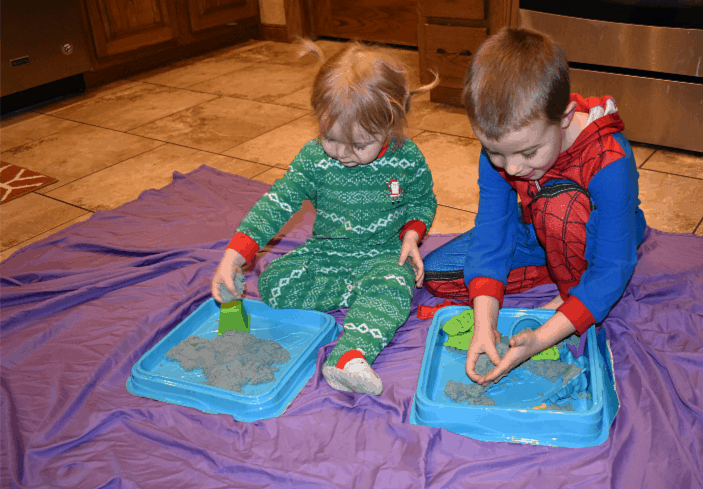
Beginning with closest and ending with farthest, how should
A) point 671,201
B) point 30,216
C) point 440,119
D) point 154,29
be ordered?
point 671,201 < point 30,216 < point 440,119 < point 154,29

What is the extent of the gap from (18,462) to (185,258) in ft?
2.01

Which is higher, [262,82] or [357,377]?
[262,82]

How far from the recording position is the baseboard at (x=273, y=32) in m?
3.65

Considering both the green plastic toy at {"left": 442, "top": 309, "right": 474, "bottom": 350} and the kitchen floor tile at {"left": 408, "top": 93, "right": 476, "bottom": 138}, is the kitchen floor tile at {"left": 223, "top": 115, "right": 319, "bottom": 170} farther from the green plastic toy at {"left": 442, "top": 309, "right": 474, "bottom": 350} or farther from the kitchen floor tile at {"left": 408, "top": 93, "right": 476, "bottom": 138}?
the green plastic toy at {"left": 442, "top": 309, "right": 474, "bottom": 350}

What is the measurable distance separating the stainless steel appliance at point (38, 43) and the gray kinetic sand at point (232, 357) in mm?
2010

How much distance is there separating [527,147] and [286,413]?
58cm

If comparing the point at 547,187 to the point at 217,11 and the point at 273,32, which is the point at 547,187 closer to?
the point at 217,11

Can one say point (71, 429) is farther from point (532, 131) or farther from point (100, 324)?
point (532, 131)

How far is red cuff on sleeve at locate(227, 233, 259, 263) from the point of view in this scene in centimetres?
113

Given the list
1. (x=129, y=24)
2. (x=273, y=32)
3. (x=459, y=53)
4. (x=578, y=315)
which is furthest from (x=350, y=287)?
(x=273, y=32)

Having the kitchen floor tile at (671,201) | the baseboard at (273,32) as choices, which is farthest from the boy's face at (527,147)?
the baseboard at (273,32)

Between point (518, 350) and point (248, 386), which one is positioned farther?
point (248, 386)

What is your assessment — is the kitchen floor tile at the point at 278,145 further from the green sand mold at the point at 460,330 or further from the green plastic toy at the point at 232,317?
the green sand mold at the point at 460,330

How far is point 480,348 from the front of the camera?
37.7 inches
